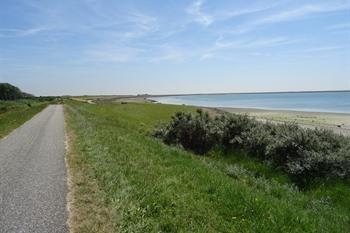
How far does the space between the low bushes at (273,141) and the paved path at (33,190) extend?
6.57 m

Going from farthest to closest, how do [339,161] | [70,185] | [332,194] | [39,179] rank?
[339,161] → [332,194] → [39,179] → [70,185]

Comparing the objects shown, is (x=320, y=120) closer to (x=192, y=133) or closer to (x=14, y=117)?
(x=192, y=133)

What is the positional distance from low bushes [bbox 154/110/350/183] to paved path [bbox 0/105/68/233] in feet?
21.6

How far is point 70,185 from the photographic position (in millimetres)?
8219

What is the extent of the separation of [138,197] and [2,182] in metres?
3.52

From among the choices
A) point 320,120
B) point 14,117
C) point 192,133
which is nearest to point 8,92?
point 14,117

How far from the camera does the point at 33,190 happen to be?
25.8ft

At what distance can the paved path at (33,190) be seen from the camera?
588cm

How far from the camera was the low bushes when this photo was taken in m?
11.1

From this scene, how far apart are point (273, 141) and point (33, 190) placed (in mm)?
8270

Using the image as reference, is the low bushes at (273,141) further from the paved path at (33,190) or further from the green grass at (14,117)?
the green grass at (14,117)

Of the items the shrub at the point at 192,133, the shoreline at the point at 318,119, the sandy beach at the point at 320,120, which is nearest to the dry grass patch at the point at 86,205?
the shrub at the point at 192,133

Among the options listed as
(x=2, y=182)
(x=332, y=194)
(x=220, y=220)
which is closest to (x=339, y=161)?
(x=332, y=194)

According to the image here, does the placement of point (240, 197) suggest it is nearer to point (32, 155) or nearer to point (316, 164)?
point (316, 164)
